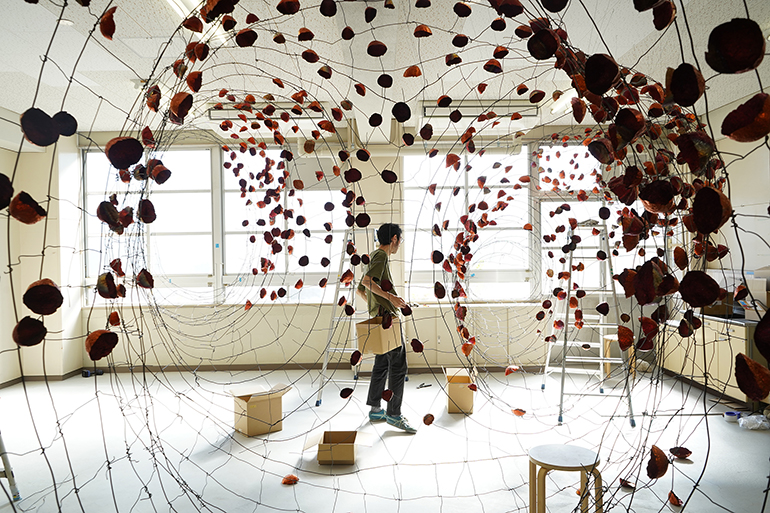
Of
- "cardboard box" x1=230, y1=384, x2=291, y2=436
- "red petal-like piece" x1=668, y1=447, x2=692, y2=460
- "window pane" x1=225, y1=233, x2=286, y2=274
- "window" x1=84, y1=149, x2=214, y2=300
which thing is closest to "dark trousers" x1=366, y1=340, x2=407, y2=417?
"cardboard box" x1=230, y1=384, x2=291, y2=436

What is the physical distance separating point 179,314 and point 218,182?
5.79 ft

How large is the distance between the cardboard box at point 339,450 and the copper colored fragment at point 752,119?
2.82 m

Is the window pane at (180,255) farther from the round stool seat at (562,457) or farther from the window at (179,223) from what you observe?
the round stool seat at (562,457)

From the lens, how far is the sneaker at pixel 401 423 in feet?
12.3

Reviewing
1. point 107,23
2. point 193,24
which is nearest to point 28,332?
point 107,23

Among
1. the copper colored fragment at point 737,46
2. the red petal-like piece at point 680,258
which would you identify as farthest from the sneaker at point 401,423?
the copper colored fragment at point 737,46

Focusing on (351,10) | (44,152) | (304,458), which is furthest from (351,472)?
(44,152)

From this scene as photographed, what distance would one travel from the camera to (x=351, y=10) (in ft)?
8.72

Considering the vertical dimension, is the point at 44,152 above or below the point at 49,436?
above

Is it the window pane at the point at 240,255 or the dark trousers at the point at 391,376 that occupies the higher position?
the window pane at the point at 240,255

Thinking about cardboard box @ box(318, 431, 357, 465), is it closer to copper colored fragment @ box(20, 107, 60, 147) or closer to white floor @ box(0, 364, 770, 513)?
white floor @ box(0, 364, 770, 513)

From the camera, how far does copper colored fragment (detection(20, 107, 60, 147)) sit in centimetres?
93

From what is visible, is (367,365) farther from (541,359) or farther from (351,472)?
(351,472)

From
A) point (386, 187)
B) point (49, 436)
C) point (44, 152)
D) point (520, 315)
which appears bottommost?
point (49, 436)
